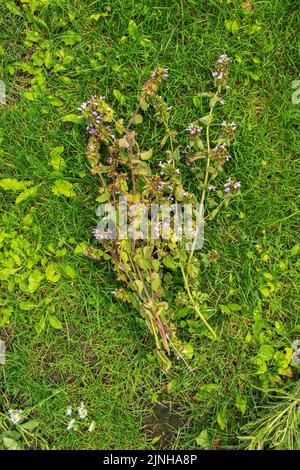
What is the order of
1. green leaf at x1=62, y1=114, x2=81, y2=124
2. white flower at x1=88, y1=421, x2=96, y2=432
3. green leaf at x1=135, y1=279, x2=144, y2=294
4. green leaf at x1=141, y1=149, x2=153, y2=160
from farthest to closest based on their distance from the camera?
green leaf at x1=62, y1=114, x2=81, y2=124 → white flower at x1=88, y1=421, x2=96, y2=432 → green leaf at x1=141, y1=149, x2=153, y2=160 → green leaf at x1=135, y1=279, x2=144, y2=294

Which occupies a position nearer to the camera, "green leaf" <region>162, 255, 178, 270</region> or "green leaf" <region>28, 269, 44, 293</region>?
"green leaf" <region>162, 255, 178, 270</region>

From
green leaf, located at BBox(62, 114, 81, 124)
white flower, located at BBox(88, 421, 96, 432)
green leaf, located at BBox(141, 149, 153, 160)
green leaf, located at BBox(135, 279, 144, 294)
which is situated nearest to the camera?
green leaf, located at BBox(135, 279, 144, 294)

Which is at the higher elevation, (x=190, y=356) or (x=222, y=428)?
(x=190, y=356)

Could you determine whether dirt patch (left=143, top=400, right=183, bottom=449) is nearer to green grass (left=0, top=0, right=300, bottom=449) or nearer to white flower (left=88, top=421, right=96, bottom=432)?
green grass (left=0, top=0, right=300, bottom=449)

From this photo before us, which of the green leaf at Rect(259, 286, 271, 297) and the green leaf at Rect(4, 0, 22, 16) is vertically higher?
the green leaf at Rect(4, 0, 22, 16)

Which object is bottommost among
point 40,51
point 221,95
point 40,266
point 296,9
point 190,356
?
point 190,356

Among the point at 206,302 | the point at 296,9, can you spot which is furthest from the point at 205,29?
the point at 206,302

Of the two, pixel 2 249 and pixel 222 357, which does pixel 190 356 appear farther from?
pixel 2 249

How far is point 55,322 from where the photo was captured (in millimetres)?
2654

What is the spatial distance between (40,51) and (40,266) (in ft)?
3.80

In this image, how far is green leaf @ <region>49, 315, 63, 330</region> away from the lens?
2650 millimetres

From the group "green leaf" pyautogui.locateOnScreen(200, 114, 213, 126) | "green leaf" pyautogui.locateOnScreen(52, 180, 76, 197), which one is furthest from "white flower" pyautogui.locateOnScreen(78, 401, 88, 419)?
"green leaf" pyautogui.locateOnScreen(200, 114, 213, 126)

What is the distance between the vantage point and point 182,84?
272 centimetres

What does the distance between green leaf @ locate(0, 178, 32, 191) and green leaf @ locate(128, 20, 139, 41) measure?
95 centimetres
